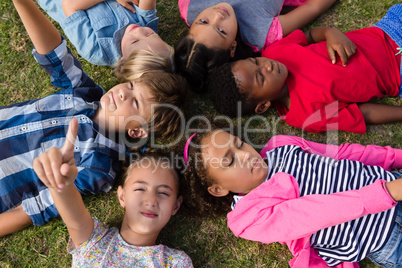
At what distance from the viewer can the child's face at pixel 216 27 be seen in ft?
9.62

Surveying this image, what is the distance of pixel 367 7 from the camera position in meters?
3.36

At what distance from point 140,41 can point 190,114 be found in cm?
79

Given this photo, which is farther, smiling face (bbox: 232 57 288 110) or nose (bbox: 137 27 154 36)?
nose (bbox: 137 27 154 36)

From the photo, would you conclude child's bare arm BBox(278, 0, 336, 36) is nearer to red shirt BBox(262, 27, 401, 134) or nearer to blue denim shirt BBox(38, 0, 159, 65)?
red shirt BBox(262, 27, 401, 134)

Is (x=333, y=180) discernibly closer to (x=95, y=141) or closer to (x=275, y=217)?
(x=275, y=217)

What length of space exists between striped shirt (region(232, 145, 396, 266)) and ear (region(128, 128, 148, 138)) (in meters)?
Answer: 0.97

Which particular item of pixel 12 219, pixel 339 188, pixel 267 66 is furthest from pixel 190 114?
pixel 12 219

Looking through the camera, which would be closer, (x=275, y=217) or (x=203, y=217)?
(x=275, y=217)

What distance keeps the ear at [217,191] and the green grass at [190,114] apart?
0.36 m

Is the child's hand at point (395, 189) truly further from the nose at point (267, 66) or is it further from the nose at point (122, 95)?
the nose at point (122, 95)

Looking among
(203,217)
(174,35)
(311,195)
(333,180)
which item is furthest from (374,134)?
(174,35)

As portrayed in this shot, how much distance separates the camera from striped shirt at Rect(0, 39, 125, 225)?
261 cm

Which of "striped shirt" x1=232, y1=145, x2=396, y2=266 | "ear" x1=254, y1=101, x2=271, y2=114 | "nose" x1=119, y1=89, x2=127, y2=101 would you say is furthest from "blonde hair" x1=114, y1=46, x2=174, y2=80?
"striped shirt" x1=232, y1=145, x2=396, y2=266

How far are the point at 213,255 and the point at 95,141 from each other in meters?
1.31
